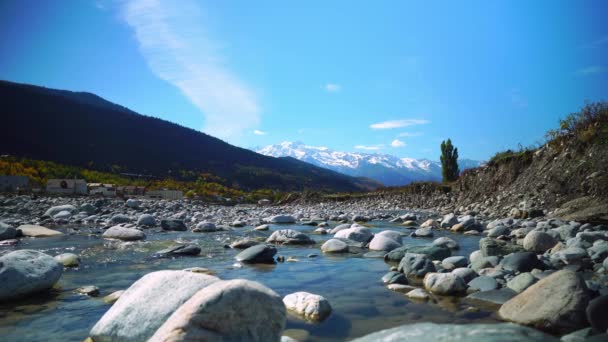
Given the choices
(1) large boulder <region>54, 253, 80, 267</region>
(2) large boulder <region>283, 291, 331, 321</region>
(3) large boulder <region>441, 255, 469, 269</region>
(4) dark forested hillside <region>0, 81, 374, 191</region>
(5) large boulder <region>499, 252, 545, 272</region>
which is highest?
(4) dark forested hillside <region>0, 81, 374, 191</region>

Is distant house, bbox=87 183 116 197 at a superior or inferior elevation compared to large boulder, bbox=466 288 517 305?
superior

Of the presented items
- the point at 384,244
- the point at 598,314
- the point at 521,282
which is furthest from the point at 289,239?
the point at 598,314

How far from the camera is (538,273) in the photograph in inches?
166

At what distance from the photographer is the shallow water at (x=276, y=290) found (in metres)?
3.15

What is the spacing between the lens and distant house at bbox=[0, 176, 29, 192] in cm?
2687

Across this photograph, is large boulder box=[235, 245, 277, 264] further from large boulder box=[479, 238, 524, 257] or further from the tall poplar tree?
the tall poplar tree

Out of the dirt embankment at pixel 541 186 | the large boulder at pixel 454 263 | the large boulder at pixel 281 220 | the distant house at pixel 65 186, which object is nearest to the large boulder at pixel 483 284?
the large boulder at pixel 454 263

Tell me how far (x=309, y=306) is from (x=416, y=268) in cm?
211

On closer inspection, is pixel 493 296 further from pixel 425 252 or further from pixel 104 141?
pixel 104 141

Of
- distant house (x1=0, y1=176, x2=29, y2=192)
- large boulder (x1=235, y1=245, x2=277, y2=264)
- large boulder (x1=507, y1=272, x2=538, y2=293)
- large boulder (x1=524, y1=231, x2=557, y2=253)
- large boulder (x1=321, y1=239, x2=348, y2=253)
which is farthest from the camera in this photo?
distant house (x1=0, y1=176, x2=29, y2=192)

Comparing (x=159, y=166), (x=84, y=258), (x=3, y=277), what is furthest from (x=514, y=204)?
(x=159, y=166)

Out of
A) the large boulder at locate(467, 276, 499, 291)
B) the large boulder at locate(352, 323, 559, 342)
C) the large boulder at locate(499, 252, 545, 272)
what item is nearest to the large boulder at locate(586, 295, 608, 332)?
the large boulder at locate(352, 323, 559, 342)

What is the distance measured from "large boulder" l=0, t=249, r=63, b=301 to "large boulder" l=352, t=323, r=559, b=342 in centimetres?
408

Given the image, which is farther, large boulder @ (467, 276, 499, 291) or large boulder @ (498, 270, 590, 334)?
large boulder @ (467, 276, 499, 291)
